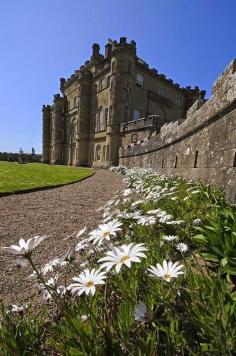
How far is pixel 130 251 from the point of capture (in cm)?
143

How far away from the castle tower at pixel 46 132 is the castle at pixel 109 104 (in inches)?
266

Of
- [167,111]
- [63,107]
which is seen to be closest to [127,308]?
[167,111]

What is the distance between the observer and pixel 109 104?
35.7 metres

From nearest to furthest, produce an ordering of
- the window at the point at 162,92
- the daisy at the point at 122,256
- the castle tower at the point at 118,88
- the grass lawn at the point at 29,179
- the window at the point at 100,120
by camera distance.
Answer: the daisy at the point at 122,256, the grass lawn at the point at 29,179, the castle tower at the point at 118,88, the window at the point at 100,120, the window at the point at 162,92

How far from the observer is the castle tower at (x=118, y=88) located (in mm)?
33125

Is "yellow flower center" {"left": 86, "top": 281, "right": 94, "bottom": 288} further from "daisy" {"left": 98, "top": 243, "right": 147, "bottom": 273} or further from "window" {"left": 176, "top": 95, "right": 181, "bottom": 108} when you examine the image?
"window" {"left": 176, "top": 95, "right": 181, "bottom": 108}

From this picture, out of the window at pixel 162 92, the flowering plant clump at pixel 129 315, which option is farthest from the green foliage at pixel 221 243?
the window at pixel 162 92

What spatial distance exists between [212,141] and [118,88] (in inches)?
1171

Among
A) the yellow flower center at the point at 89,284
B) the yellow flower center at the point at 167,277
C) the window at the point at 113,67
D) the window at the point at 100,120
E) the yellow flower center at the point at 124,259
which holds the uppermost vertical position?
the window at the point at 113,67

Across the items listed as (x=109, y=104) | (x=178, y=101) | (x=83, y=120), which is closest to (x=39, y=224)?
(x=109, y=104)

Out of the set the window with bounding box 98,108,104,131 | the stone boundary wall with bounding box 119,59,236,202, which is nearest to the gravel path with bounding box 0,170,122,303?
the stone boundary wall with bounding box 119,59,236,202

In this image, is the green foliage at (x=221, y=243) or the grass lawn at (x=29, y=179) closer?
the green foliage at (x=221, y=243)

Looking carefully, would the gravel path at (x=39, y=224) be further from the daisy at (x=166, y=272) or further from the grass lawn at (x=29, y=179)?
the grass lawn at (x=29, y=179)

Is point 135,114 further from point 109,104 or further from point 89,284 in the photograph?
point 89,284
